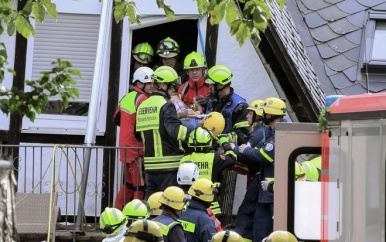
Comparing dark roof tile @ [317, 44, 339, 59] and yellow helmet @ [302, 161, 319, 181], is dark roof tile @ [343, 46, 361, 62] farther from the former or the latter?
yellow helmet @ [302, 161, 319, 181]

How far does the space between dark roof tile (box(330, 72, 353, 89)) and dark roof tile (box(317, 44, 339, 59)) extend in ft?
1.01

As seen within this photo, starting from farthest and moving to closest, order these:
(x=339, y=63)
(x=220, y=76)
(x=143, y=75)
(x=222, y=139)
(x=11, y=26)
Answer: (x=339, y=63) < (x=143, y=75) < (x=220, y=76) < (x=222, y=139) < (x=11, y=26)

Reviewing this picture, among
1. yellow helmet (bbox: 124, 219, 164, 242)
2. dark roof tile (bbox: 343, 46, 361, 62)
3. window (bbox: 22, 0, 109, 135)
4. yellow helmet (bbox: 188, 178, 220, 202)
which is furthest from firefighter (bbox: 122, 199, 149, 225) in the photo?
dark roof tile (bbox: 343, 46, 361, 62)

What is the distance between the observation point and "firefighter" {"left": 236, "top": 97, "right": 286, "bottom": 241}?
43.2 ft

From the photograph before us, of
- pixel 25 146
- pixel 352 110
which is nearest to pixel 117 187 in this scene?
pixel 25 146

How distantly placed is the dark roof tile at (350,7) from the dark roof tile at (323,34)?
37cm

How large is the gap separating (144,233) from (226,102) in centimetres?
588

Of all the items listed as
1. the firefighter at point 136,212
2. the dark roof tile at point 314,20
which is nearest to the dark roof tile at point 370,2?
the dark roof tile at point 314,20

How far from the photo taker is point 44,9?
9.03 m

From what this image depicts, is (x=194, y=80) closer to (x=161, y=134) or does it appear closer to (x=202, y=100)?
(x=202, y=100)

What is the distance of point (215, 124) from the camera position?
547 inches

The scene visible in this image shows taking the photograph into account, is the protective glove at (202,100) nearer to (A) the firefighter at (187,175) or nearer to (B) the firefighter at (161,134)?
(B) the firefighter at (161,134)

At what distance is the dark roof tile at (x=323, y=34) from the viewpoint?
17344 mm

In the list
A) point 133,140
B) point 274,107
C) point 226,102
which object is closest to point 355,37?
point 226,102
